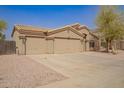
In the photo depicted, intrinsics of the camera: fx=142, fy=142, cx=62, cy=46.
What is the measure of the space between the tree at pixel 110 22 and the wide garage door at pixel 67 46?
4.30 metres

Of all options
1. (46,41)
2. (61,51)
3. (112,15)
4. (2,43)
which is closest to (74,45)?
(61,51)

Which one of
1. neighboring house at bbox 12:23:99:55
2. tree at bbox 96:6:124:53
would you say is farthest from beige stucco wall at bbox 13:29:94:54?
tree at bbox 96:6:124:53

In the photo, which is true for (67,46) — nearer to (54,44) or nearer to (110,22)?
(54,44)

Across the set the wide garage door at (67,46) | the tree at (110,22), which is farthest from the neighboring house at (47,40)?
the tree at (110,22)

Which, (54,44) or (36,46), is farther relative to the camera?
(54,44)

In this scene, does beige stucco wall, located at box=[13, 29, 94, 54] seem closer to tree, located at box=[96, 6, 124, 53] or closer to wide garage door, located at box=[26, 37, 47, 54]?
wide garage door, located at box=[26, 37, 47, 54]

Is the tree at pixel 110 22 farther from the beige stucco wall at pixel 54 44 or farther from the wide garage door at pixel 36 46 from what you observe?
the wide garage door at pixel 36 46

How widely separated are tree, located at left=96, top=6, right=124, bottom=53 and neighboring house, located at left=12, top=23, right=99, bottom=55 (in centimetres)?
366

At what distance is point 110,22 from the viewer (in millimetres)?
20953

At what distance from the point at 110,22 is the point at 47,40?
9.88m

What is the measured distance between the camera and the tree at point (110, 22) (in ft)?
67.7

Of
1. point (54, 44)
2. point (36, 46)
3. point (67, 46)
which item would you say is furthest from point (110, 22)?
point (36, 46)
